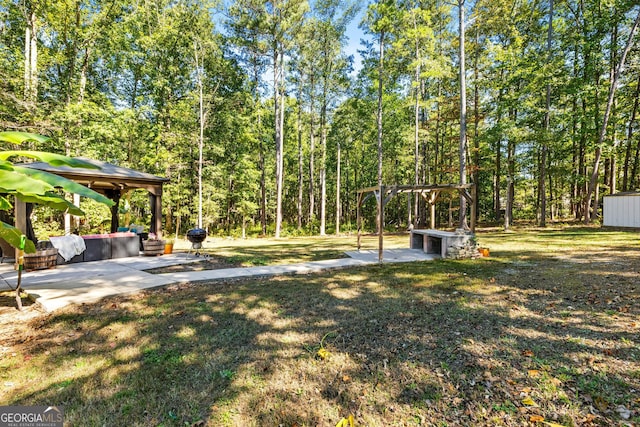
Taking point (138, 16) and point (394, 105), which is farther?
point (394, 105)

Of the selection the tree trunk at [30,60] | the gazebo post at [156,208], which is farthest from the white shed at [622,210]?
the tree trunk at [30,60]

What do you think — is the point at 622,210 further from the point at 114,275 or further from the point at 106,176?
the point at 106,176

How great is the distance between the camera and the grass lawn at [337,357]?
2357 mm

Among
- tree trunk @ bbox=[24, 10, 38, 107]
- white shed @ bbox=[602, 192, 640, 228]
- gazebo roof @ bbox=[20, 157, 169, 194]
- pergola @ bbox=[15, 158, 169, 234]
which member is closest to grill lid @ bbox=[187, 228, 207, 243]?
pergola @ bbox=[15, 158, 169, 234]

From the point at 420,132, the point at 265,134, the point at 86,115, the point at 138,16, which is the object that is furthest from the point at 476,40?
the point at 86,115

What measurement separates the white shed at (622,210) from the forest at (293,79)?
145 cm

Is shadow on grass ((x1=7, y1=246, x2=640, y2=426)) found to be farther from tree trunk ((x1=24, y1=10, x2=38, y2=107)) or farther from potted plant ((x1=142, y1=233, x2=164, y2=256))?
tree trunk ((x1=24, y1=10, x2=38, y2=107))

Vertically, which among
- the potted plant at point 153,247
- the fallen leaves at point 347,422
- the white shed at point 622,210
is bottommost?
the fallen leaves at point 347,422

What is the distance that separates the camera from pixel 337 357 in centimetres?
318

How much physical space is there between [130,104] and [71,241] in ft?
50.2

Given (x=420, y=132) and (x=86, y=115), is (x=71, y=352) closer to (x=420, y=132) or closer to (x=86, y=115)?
(x=86, y=115)

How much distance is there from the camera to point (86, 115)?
13594mm

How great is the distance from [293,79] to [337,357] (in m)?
21.2

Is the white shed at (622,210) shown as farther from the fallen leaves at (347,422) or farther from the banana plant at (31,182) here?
the banana plant at (31,182)
